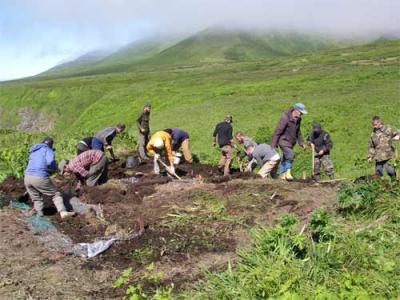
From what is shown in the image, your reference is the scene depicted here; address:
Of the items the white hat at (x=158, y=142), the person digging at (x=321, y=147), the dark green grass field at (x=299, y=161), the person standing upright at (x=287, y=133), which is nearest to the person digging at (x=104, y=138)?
the white hat at (x=158, y=142)

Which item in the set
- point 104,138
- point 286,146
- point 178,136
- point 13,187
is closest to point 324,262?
point 286,146

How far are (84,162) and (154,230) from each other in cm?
409

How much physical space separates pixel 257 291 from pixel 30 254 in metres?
4.96

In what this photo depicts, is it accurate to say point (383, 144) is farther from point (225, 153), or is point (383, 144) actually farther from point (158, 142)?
point (158, 142)

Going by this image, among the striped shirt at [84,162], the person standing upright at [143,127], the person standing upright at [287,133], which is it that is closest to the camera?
the striped shirt at [84,162]

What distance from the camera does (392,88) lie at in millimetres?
31219

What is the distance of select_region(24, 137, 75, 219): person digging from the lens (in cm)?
1222

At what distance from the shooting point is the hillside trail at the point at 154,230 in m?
8.96

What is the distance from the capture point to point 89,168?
48.5 ft

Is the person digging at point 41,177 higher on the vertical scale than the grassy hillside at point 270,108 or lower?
higher

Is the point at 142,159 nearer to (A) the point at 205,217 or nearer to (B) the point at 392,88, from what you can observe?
(A) the point at 205,217

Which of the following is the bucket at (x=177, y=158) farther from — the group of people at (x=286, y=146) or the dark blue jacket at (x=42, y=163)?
the dark blue jacket at (x=42, y=163)

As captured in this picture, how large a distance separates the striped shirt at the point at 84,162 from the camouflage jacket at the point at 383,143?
23.8ft

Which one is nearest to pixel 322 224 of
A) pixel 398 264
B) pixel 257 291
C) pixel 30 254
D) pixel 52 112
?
pixel 398 264
